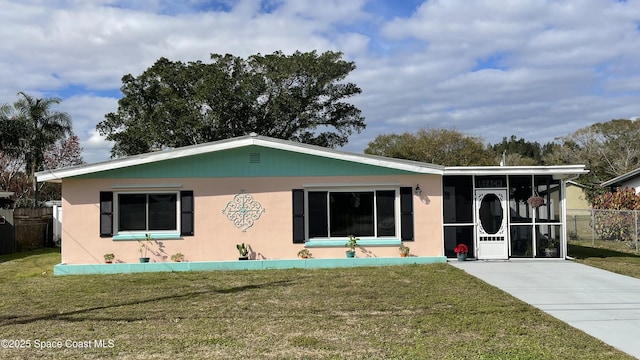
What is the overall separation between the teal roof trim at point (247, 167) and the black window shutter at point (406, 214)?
52 cm

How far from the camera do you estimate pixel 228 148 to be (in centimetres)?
1202

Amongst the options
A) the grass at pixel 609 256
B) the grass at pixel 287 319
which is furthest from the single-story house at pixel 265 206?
the grass at pixel 287 319

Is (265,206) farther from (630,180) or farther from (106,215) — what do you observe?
(630,180)

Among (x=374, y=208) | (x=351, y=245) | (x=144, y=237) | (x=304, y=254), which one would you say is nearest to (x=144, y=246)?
(x=144, y=237)

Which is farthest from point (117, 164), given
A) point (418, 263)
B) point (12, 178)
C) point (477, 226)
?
point (12, 178)

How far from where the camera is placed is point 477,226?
12.8m

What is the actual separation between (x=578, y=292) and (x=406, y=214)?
15.0ft

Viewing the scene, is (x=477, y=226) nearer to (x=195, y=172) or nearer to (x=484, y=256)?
(x=484, y=256)

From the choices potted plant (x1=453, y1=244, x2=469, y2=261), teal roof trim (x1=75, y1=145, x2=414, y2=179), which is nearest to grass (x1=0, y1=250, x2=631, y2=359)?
potted plant (x1=453, y1=244, x2=469, y2=261)

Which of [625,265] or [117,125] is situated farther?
[117,125]

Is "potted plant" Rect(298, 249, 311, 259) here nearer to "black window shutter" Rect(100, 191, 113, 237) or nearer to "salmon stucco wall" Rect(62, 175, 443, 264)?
"salmon stucco wall" Rect(62, 175, 443, 264)

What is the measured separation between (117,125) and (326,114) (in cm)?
1101

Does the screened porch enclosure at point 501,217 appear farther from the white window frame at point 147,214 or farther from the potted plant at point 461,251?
the white window frame at point 147,214

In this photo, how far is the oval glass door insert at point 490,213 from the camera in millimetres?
12828
